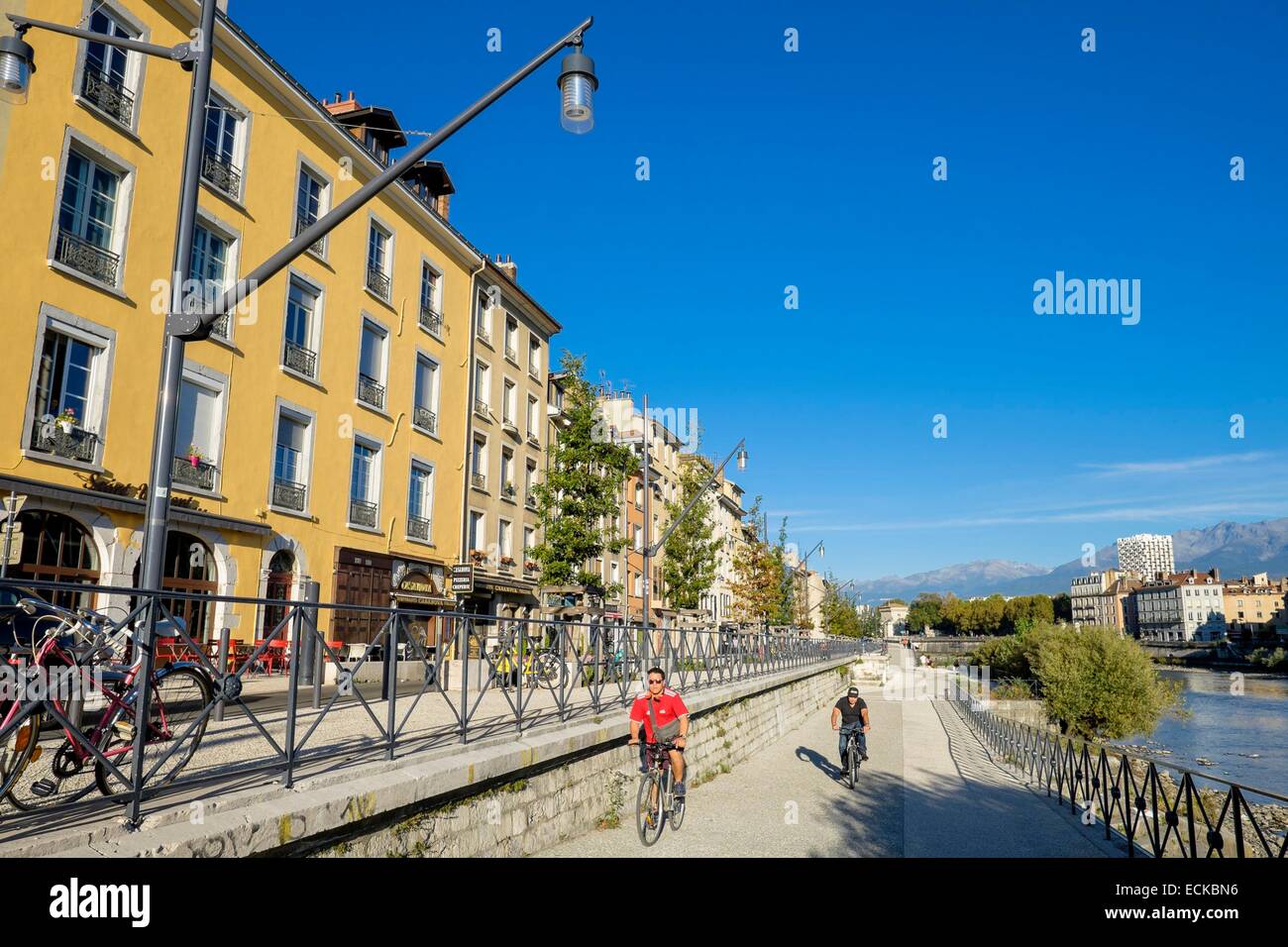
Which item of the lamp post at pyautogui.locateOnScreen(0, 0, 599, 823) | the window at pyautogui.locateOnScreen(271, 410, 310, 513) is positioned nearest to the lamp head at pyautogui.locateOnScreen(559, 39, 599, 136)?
the lamp post at pyautogui.locateOnScreen(0, 0, 599, 823)

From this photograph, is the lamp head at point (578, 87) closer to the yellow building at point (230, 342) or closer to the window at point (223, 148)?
the yellow building at point (230, 342)

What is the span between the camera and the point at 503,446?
31.0 metres

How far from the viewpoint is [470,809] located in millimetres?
7305

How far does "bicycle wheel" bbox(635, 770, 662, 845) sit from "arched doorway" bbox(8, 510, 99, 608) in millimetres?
9698

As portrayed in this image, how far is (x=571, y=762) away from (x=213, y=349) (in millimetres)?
13118

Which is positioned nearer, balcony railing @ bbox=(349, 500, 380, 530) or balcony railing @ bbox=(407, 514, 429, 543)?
balcony railing @ bbox=(349, 500, 380, 530)

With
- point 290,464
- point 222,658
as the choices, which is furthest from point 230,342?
point 222,658

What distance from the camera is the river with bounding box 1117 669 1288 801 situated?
2973 centimetres

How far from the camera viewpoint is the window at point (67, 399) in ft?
45.3

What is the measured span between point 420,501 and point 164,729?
2072 cm

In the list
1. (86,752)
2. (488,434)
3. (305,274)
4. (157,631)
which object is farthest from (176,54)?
(488,434)

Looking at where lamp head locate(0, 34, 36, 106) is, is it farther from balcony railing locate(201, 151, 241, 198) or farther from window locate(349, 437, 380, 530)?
window locate(349, 437, 380, 530)

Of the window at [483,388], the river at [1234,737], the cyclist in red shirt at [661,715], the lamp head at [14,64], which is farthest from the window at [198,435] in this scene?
the river at [1234,737]
